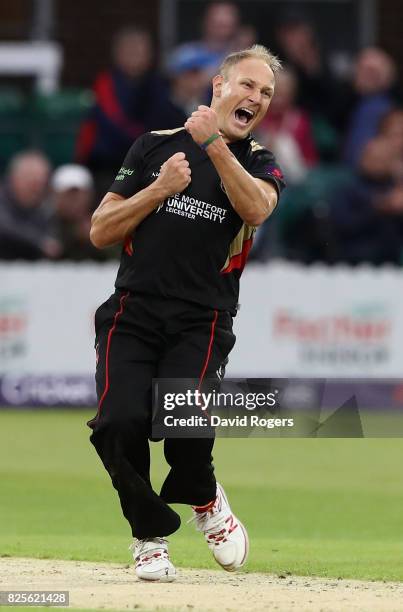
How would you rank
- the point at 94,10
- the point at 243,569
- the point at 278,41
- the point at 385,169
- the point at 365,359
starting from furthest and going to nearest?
the point at 94,10, the point at 278,41, the point at 385,169, the point at 365,359, the point at 243,569

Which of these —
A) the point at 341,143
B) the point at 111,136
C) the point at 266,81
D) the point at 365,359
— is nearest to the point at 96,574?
the point at 266,81

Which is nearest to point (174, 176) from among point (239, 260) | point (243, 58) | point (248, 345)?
point (239, 260)

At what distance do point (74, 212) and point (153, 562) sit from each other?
9.69m

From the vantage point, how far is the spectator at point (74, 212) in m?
16.7

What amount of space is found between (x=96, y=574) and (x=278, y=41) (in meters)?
11.9

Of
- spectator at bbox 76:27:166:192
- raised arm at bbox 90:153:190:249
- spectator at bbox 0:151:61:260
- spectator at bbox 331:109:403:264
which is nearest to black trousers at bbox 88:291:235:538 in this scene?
raised arm at bbox 90:153:190:249

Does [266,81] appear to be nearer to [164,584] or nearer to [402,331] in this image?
[164,584]

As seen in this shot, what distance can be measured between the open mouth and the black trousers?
35.4 inches

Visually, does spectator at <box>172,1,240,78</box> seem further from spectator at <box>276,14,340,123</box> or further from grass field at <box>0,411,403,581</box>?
grass field at <box>0,411,403,581</box>

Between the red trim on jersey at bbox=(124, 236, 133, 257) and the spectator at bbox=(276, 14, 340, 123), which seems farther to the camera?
the spectator at bbox=(276, 14, 340, 123)

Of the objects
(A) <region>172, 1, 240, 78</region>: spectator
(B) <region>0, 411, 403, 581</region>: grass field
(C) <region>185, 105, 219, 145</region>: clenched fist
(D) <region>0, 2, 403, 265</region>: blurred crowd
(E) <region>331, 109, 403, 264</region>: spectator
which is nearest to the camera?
(C) <region>185, 105, 219, 145</region>: clenched fist

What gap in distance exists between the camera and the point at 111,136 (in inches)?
693

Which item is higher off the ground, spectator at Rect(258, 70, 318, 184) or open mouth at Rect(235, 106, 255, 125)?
spectator at Rect(258, 70, 318, 184)

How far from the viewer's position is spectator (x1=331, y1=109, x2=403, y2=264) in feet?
56.6
